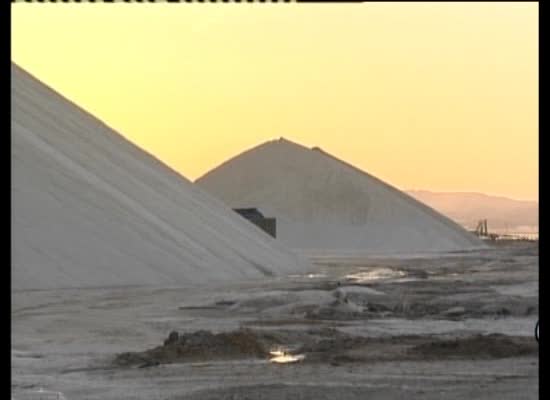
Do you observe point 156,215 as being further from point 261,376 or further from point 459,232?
point 459,232

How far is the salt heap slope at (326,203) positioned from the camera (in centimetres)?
9050

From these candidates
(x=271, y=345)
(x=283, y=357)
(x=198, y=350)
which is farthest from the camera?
(x=271, y=345)

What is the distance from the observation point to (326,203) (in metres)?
Result: 98.2

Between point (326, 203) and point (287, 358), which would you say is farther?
point (326, 203)

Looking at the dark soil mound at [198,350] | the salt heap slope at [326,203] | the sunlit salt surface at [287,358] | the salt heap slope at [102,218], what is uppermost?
the salt heap slope at [326,203]

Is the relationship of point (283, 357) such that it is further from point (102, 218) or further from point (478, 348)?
point (102, 218)

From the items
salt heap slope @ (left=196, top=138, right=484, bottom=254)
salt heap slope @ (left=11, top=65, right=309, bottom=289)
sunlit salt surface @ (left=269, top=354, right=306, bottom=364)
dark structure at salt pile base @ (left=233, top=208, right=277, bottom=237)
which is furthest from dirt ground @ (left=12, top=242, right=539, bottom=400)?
salt heap slope @ (left=196, top=138, right=484, bottom=254)

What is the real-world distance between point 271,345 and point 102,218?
15.7 meters

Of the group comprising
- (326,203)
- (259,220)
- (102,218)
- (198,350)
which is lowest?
(198,350)

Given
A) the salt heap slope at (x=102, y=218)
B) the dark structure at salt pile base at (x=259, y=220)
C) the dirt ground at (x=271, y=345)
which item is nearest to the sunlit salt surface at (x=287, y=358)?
the dirt ground at (x=271, y=345)

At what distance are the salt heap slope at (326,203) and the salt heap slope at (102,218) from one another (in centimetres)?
4840

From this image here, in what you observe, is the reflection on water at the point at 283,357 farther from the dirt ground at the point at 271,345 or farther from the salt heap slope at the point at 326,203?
the salt heap slope at the point at 326,203

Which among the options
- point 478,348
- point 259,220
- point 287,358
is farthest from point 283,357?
point 259,220

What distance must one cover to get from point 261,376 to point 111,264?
16.9 meters
